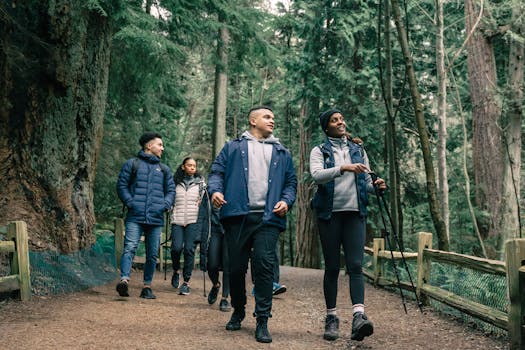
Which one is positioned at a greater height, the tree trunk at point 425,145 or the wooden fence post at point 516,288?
the tree trunk at point 425,145

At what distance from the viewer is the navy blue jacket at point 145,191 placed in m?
7.29

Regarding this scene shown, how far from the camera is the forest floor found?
15.9 feet

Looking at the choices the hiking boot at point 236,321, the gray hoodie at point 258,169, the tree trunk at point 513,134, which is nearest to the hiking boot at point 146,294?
the hiking boot at point 236,321

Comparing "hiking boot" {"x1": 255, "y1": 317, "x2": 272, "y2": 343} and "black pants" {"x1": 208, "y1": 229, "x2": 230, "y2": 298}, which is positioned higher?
"black pants" {"x1": 208, "y1": 229, "x2": 230, "y2": 298}

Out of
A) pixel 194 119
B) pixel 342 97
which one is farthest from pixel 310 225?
pixel 194 119

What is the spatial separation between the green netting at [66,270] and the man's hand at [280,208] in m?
3.91

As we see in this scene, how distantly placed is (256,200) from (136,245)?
9.54 feet

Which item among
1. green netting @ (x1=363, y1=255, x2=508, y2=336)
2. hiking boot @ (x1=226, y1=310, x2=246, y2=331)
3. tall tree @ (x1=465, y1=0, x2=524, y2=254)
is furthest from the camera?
tall tree @ (x1=465, y1=0, x2=524, y2=254)

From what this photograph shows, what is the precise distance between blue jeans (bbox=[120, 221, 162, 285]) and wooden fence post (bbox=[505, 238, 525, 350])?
4.48 meters

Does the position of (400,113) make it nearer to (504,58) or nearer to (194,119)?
(504,58)

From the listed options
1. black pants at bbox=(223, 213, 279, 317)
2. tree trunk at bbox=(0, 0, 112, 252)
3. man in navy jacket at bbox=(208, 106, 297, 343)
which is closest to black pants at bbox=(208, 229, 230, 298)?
man in navy jacket at bbox=(208, 106, 297, 343)

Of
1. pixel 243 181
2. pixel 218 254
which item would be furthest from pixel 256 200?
pixel 218 254

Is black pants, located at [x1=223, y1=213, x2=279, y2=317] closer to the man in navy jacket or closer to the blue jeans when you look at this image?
the man in navy jacket

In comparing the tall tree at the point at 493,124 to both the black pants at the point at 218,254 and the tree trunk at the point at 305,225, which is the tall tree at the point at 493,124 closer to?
the tree trunk at the point at 305,225
